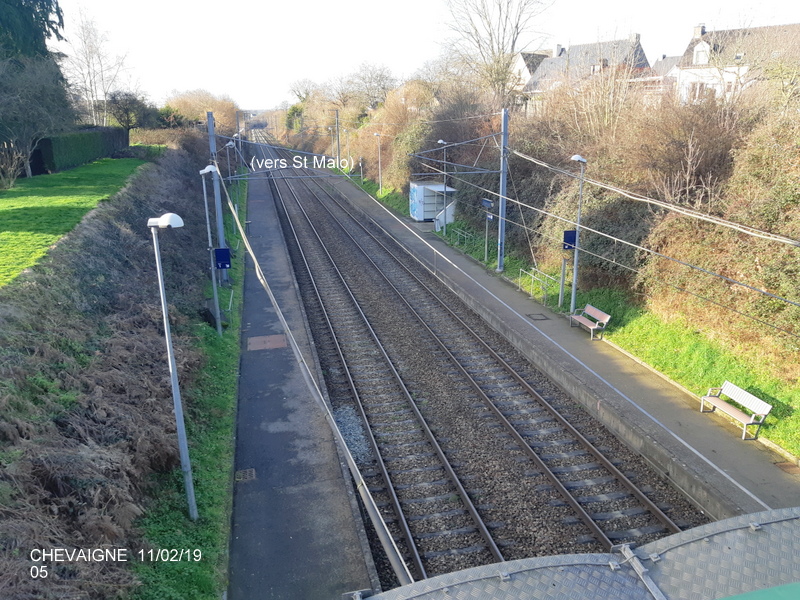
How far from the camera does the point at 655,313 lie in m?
16.0

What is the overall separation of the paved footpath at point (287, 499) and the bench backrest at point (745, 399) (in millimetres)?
7986

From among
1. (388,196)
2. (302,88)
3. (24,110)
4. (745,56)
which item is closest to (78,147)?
(24,110)

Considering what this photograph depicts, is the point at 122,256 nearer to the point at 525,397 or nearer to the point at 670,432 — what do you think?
the point at 525,397

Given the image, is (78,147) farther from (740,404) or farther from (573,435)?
(740,404)

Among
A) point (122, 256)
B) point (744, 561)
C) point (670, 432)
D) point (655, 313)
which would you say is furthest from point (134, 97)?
point (744, 561)

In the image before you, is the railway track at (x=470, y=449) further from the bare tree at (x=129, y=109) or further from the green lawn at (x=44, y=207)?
the bare tree at (x=129, y=109)

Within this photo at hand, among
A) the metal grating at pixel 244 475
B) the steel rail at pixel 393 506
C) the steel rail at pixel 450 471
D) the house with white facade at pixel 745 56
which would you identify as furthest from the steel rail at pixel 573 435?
the house with white facade at pixel 745 56

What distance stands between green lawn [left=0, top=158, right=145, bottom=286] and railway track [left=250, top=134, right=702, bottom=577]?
7776mm

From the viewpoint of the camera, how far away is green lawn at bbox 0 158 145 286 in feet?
45.8

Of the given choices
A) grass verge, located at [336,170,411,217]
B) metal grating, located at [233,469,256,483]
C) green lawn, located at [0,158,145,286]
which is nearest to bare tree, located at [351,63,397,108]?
grass verge, located at [336,170,411,217]

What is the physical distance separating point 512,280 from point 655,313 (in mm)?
6950

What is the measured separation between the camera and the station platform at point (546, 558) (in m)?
3.42

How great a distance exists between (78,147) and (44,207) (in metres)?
15.4

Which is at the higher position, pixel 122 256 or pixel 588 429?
pixel 122 256
